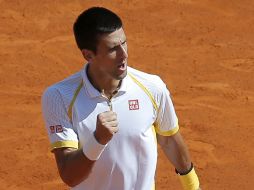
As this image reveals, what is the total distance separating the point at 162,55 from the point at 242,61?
127cm

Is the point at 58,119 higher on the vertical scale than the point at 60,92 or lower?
lower

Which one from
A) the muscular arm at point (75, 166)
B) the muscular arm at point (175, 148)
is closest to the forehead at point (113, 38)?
the muscular arm at point (75, 166)

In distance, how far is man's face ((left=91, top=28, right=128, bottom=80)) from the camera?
4.24 metres

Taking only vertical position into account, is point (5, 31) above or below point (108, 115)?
below

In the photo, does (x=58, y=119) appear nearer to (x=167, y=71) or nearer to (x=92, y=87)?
(x=92, y=87)

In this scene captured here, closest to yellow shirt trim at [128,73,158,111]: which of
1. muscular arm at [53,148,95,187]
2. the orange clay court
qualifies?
muscular arm at [53,148,95,187]

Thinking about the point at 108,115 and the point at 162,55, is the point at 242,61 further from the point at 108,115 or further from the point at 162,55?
the point at 108,115

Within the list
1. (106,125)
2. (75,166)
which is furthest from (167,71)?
(106,125)

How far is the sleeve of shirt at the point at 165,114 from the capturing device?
15.1ft

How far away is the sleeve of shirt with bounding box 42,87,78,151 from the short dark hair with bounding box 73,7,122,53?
0.36m

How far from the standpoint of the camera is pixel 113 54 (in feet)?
14.0

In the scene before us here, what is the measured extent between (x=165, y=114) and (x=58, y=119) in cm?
73

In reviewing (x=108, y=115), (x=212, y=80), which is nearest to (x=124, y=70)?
(x=108, y=115)

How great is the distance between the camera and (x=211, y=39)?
1206 centimetres
